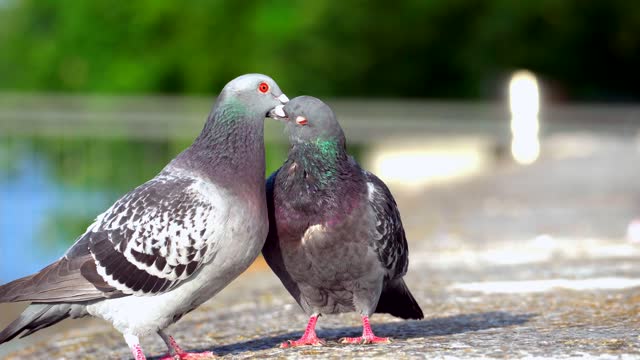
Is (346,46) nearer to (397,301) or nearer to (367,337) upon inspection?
(397,301)

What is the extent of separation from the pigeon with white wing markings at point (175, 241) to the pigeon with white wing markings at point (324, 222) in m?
0.17

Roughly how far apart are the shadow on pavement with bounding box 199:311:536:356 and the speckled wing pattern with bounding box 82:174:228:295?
2.62 feet

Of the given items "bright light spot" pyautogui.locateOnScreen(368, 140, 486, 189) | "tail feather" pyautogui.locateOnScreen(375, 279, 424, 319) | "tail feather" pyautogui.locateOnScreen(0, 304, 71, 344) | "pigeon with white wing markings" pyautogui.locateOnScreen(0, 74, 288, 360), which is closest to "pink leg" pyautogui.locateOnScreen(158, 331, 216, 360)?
"pigeon with white wing markings" pyautogui.locateOnScreen(0, 74, 288, 360)

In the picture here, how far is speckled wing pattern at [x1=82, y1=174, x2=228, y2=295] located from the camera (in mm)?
5461

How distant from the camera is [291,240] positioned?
5699 millimetres

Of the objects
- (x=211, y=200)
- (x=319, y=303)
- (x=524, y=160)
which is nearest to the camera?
(x=211, y=200)

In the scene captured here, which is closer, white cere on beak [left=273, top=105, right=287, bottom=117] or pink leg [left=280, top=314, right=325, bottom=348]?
white cere on beak [left=273, top=105, right=287, bottom=117]

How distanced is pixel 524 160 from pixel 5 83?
35.4 metres

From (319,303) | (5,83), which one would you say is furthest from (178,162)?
(5,83)

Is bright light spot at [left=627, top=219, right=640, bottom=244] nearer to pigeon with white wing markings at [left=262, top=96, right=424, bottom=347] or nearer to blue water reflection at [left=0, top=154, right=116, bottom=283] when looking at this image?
pigeon with white wing markings at [left=262, top=96, right=424, bottom=347]

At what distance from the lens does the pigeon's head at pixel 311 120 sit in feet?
18.7

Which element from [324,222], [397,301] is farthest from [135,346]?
[397,301]

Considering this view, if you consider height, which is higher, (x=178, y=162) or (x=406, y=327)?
(x=178, y=162)

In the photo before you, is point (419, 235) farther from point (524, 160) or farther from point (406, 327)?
point (524, 160)
